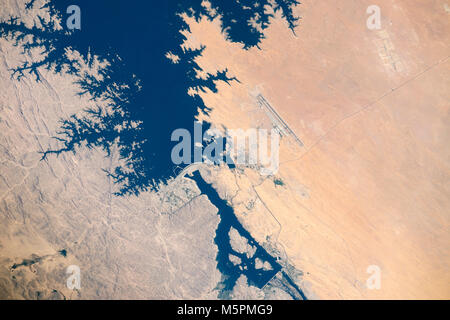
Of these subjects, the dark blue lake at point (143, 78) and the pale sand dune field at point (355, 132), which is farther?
the dark blue lake at point (143, 78)

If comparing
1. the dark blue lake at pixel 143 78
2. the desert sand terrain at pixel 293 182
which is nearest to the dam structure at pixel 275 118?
the desert sand terrain at pixel 293 182

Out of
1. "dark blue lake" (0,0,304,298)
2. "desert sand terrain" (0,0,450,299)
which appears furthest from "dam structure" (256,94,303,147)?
"dark blue lake" (0,0,304,298)

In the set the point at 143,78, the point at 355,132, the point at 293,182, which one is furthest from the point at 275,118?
the point at 143,78

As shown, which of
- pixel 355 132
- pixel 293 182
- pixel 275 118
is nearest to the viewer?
pixel 355 132

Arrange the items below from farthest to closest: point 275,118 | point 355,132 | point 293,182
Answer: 1. point 293,182
2. point 275,118
3. point 355,132

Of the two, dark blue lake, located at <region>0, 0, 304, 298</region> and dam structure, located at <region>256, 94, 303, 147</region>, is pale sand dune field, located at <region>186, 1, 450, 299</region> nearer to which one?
dam structure, located at <region>256, 94, 303, 147</region>

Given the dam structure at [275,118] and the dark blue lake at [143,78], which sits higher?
the dark blue lake at [143,78]

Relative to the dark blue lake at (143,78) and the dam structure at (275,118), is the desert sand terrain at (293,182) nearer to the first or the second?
the dam structure at (275,118)

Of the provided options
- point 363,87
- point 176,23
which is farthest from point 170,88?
point 363,87

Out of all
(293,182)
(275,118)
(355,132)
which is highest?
(275,118)

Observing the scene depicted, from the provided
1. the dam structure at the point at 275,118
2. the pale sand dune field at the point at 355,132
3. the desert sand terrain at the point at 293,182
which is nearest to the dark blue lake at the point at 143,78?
the desert sand terrain at the point at 293,182

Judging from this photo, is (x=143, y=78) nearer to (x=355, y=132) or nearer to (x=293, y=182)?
(x=293, y=182)
